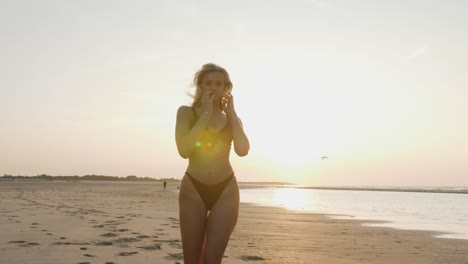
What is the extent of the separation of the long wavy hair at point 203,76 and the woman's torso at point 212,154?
0.21 meters

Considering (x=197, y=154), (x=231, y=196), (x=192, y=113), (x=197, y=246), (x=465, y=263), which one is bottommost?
(x=465, y=263)

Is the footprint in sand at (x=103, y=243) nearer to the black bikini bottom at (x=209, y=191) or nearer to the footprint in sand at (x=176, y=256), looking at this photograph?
the footprint in sand at (x=176, y=256)

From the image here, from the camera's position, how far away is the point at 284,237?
11.1 m

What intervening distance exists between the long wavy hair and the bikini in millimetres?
222

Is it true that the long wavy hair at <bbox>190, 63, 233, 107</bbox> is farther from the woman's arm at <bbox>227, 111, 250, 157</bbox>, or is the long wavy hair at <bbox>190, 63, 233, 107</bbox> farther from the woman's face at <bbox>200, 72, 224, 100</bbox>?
the woman's arm at <bbox>227, 111, 250, 157</bbox>

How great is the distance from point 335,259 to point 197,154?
15.6 ft

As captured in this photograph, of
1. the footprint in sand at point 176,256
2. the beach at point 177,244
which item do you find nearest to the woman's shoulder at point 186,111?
the beach at point 177,244

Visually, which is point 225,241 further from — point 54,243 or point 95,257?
point 54,243

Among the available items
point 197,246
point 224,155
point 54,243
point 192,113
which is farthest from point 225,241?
point 54,243

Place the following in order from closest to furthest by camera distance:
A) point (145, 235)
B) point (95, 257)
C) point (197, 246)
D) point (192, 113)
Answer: point (197, 246) < point (192, 113) < point (95, 257) < point (145, 235)

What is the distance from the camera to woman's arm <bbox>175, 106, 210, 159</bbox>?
4.23 meters

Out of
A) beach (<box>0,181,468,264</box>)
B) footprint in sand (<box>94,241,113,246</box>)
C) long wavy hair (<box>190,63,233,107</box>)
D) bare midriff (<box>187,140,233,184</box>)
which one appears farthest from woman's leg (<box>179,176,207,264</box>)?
footprint in sand (<box>94,241,113,246</box>)

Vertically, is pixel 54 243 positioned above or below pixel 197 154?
below

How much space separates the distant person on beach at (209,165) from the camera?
13.8ft
